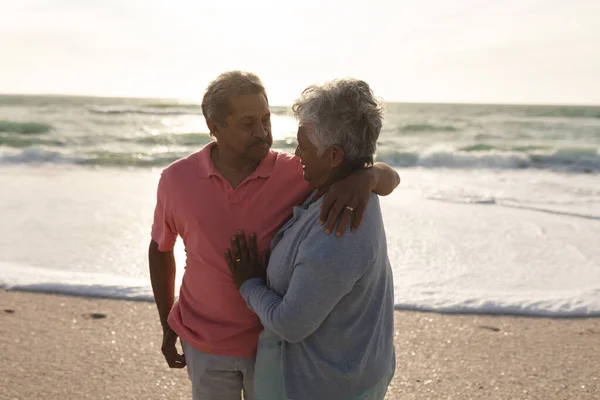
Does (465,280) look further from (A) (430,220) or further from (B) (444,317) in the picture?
(A) (430,220)

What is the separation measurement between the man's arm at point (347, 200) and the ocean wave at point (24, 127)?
2320cm

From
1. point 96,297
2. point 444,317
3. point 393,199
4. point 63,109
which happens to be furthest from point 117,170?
point 63,109

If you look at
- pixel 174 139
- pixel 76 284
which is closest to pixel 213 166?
pixel 76 284

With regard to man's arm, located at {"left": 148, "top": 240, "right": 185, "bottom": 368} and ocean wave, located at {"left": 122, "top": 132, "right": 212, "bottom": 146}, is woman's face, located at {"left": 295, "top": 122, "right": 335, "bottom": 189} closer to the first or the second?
man's arm, located at {"left": 148, "top": 240, "right": 185, "bottom": 368}

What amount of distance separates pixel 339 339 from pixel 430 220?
6.07m

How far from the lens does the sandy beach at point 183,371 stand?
137 inches

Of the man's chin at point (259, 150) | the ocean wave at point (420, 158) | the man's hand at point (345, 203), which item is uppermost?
the man's chin at point (259, 150)

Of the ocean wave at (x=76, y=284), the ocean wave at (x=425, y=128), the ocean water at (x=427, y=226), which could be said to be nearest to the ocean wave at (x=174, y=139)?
the ocean water at (x=427, y=226)

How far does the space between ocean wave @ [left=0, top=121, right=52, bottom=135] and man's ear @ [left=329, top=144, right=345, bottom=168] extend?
23182mm

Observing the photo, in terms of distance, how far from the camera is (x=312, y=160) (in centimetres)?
182

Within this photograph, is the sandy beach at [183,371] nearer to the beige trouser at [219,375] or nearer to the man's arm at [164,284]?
the man's arm at [164,284]

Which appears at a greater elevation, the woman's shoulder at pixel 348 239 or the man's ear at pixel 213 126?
the man's ear at pixel 213 126

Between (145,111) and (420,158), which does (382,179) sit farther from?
(145,111)

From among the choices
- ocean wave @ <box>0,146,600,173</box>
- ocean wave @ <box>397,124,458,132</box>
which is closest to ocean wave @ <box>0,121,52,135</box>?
ocean wave @ <box>0,146,600,173</box>
